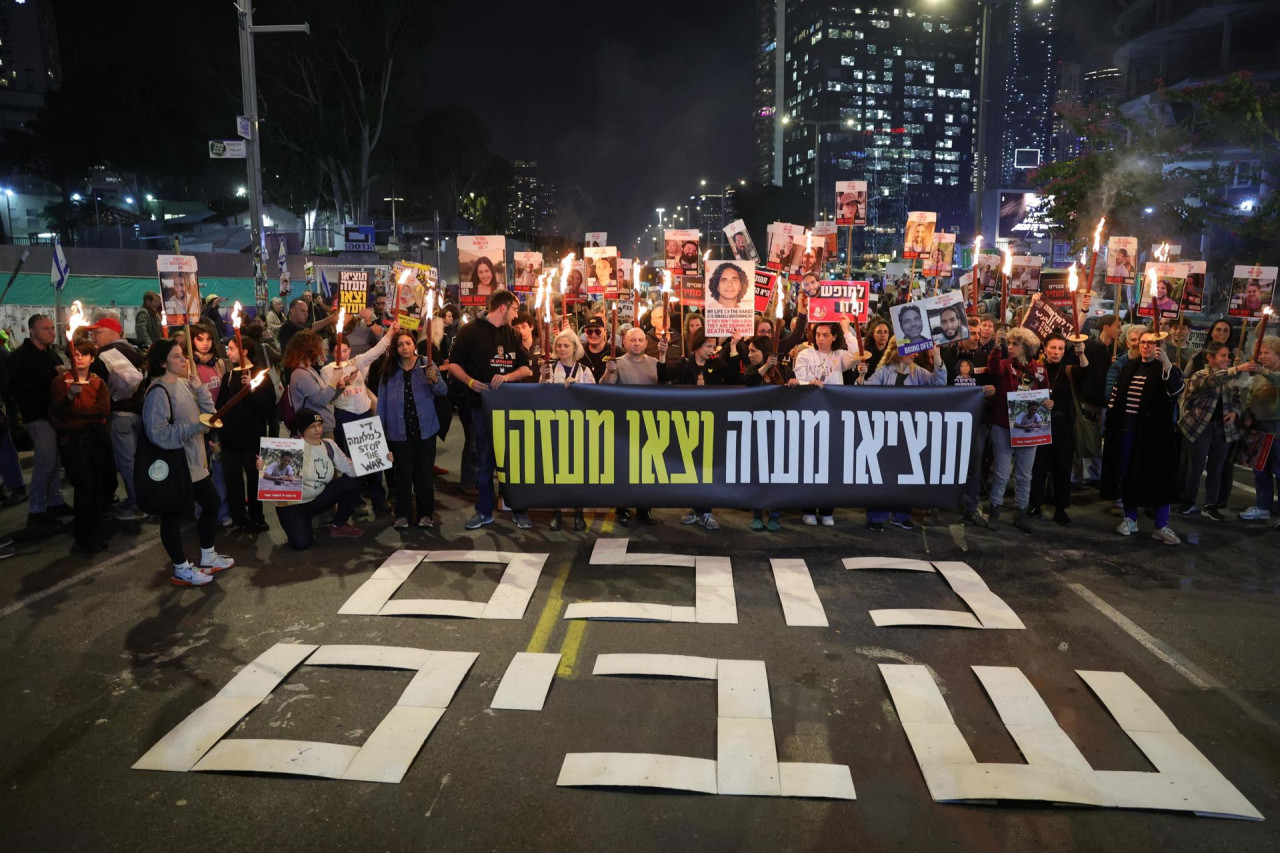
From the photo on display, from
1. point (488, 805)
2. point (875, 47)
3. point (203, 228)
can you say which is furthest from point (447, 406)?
point (875, 47)

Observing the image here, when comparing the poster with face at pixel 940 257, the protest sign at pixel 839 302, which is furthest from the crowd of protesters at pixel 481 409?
the poster with face at pixel 940 257

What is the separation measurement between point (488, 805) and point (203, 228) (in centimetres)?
4476

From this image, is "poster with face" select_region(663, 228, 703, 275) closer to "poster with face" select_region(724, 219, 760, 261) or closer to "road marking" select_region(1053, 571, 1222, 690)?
"poster with face" select_region(724, 219, 760, 261)

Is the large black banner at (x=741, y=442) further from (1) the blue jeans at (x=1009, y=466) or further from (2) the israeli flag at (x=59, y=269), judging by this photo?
(2) the israeli flag at (x=59, y=269)

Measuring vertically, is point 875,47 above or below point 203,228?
above

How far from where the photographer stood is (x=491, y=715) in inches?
187

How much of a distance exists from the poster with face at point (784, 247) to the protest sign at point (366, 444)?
18.9 ft

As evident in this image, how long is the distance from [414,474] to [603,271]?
7.19 m

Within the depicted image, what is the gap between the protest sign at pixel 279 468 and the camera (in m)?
7.23

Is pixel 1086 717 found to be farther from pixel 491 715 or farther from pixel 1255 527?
A: pixel 1255 527

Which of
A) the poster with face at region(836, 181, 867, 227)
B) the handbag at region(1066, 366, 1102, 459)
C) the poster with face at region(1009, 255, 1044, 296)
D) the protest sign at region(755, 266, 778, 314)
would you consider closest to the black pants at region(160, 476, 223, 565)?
the protest sign at region(755, 266, 778, 314)

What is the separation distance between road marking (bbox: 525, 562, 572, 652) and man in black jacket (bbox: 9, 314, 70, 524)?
17.3 ft

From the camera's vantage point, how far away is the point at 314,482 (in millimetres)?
7637

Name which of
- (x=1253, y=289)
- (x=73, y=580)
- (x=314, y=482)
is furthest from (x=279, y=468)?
(x=1253, y=289)
